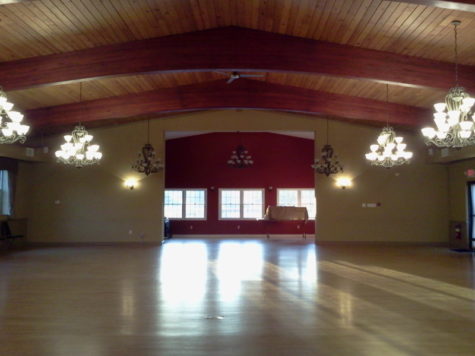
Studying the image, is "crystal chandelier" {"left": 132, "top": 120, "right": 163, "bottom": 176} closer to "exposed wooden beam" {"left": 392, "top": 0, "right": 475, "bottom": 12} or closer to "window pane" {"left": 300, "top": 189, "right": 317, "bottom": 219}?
"window pane" {"left": 300, "top": 189, "right": 317, "bottom": 219}

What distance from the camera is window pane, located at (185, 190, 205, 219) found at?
15742 millimetres

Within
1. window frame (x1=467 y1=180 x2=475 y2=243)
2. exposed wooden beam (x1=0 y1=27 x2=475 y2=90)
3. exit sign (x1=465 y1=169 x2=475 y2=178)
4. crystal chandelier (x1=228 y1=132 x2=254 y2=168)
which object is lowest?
window frame (x1=467 y1=180 x2=475 y2=243)

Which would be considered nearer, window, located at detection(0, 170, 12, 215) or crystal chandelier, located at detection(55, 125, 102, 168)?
crystal chandelier, located at detection(55, 125, 102, 168)

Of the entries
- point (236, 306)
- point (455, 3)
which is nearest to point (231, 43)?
point (455, 3)

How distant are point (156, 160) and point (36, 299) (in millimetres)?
7106

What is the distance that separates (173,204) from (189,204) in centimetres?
60

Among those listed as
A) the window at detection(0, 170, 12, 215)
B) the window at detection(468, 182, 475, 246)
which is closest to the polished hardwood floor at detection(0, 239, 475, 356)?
the window at detection(0, 170, 12, 215)

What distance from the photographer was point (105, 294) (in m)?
5.70

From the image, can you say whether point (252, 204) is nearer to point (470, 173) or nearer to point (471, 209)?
point (471, 209)

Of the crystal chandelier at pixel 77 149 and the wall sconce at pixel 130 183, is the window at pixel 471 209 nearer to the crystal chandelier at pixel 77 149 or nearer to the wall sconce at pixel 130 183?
the wall sconce at pixel 130 183

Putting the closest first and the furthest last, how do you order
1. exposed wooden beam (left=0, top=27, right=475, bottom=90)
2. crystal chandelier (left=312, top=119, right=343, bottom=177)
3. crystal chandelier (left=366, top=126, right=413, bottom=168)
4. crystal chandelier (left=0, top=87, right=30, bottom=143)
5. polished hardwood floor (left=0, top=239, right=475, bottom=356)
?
polished hardwood floor (left=0, top=239, right=475, bottom=356)
crystal chandelier (left=0, top=87, right=30, bottom=143)
exposed wooden beam (left=0, top=27, right=475, bottom=90)
crystal chandelier (left=366, top=126, right=413, bottom=168)
crystal chandelier (left=312, top=119, right=343, bottom=177)

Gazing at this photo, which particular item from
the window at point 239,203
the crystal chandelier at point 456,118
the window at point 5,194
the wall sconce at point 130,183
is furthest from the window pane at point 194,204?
the crystal chandelier at point 456,118

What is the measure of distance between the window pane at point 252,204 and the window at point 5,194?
25.4 feet

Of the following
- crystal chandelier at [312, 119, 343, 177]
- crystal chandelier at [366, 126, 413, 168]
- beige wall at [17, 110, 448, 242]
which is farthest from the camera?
beige wall at [17, 110, 448, 242]
